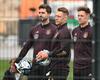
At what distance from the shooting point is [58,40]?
10328mm

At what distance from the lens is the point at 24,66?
10.7 m

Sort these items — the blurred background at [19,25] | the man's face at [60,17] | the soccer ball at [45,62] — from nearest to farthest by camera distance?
1. the soccer ball at [45,62]
2. the man's face at [60,17]
3. the blurred background at [19,25]

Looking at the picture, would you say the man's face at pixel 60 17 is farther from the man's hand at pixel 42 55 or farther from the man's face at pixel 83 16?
the man's hand at pixel 42 55

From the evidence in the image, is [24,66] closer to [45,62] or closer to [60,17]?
[45,62]

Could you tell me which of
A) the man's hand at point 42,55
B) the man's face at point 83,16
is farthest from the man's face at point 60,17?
the man's hand at point 42,55

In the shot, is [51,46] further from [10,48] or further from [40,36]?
[10,48]

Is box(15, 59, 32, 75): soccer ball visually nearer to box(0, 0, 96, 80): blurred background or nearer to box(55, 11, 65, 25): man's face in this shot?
box(0, 0, 96, 80): blurred background

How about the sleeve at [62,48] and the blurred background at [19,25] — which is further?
the blurred background at [19,25]

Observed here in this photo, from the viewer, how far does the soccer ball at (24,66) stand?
10.6m

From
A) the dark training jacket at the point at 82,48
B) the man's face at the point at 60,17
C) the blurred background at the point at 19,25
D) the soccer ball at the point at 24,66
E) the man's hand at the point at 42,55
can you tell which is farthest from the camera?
the blurred background at the point at 19,25

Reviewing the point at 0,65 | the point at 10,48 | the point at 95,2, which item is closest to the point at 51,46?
the point at 95,2

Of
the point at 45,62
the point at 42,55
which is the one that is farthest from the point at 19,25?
the point at 42,55

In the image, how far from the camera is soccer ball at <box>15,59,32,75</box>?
10.6 m

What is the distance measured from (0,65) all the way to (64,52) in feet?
23.4
